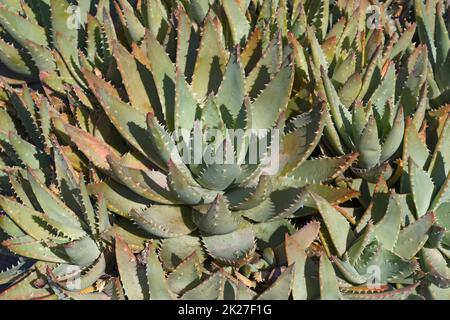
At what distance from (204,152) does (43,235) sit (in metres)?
0.52

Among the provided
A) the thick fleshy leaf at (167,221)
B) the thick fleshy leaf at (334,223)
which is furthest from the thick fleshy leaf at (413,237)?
the thick fleshy leaf at (167,221)

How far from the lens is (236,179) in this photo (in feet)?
4.95

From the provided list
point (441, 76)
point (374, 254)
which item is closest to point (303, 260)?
point (374, 254)

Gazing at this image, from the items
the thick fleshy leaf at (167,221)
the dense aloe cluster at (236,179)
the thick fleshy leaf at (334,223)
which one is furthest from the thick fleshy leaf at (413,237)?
the thick fleshy leaf at (167,221)

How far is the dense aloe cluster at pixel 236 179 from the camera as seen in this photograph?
56.6 inches

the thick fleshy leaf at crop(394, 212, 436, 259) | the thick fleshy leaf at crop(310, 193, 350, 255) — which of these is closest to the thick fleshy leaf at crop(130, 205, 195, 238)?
the thick fleshy leaf at crop(310, 193, 350, 255)

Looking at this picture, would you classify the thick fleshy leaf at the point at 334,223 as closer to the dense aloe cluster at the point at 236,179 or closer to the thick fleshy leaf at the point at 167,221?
the dense aloe cluster at the point at 236,179

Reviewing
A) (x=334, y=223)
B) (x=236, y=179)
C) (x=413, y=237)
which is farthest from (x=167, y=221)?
(x=413, y=237)

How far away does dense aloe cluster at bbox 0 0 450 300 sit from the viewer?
1.44 metres

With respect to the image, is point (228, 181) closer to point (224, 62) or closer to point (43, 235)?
point (224, 62)

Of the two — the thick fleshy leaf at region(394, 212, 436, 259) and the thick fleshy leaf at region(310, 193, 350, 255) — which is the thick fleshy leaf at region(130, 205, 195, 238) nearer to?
A: the thick fleshy leaf at region(310, 193, 350, 255)

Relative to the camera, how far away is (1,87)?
2051 millimetres

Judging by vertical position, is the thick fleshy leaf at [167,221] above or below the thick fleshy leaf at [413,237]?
above

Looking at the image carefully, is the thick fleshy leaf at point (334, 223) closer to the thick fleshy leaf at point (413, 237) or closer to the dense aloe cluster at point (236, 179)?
the dense aloe cluster at point (236, 179)
